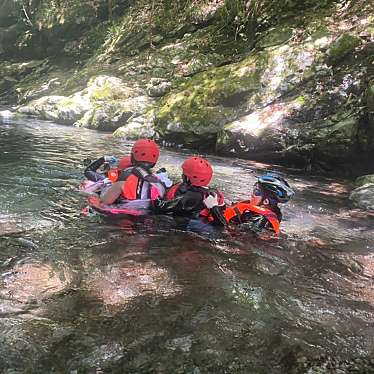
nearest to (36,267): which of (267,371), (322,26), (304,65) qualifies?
(267,371)

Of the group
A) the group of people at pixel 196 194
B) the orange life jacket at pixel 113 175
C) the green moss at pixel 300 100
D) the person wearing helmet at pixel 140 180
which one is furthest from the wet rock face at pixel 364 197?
the orange life jacket at pixel 113 175

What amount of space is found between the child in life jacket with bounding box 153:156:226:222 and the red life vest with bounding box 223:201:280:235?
0.15 m

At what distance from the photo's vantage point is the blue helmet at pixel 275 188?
18.5 ft

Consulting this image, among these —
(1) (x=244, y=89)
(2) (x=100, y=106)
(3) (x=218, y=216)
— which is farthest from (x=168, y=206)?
(2) (x=100, y=106)

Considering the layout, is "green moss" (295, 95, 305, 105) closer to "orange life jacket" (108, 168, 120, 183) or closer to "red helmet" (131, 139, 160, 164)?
"orange life jacket" (108, 168, 120, 183)

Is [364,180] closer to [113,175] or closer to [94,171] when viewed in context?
[113,175]

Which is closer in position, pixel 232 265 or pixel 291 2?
pixel 232 265

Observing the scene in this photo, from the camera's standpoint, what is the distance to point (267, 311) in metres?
3.79

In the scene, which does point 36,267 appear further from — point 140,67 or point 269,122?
point 140,67

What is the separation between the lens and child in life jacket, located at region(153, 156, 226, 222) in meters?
5.65

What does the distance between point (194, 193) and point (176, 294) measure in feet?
6.54

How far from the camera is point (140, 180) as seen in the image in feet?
20.0

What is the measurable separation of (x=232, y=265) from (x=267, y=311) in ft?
3.37

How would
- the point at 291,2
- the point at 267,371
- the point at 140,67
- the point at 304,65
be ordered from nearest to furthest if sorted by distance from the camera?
the point at 267,371, the point at 304,65, the point at 291,2, the point at 140,67
